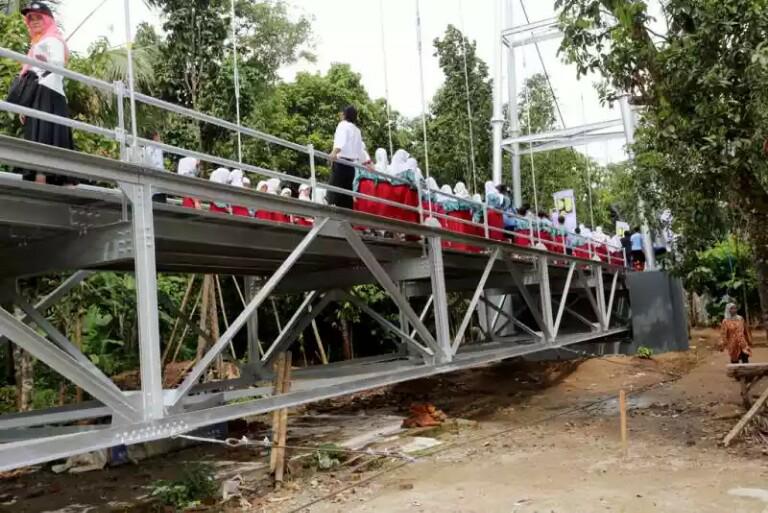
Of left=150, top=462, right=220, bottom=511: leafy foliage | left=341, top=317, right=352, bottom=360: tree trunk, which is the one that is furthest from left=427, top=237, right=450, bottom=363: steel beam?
left=341, top=317, right=352, bottom=360: tree trunk

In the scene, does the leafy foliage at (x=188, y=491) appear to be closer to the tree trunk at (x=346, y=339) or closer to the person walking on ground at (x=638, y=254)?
the tree trunk at (x=346, y=339)

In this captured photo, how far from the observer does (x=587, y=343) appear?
2205 cm

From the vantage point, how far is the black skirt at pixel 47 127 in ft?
18.1

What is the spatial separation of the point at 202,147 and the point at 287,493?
9.79 m

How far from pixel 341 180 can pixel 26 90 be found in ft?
13.7

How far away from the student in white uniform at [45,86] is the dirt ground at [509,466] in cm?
449

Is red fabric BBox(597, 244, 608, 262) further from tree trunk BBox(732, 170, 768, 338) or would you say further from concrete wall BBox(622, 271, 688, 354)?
tree trunk BBox(732, 170, 768, 338)

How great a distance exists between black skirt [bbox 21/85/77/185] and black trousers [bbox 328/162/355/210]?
371cm

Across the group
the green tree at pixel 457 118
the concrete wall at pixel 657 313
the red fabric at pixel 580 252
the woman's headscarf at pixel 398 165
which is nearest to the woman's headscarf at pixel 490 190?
the red fabric at pixel 580 252

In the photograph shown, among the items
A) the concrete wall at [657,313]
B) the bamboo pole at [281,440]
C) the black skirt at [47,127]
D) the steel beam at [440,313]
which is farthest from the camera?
the concrete wall at [657,313]

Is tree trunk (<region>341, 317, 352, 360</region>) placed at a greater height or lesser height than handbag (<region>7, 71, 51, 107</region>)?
lesser

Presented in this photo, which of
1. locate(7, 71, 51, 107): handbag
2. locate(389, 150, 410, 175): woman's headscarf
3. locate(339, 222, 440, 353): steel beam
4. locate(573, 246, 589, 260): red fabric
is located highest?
locate(389, 150, 410, 175): woman's headscarf

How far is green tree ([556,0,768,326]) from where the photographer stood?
8.21m

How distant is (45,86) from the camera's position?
5617 millimetres
